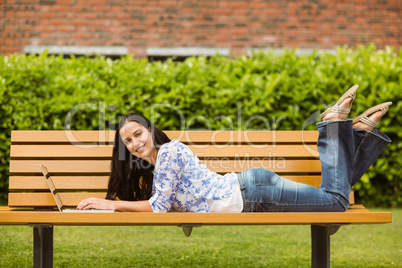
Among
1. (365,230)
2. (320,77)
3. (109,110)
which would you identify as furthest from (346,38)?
(109,110)

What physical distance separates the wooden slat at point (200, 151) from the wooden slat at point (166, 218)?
1.00 meters

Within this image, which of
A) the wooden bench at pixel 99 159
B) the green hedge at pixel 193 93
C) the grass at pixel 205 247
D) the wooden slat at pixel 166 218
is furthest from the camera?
the green hedge at pixel 193 93

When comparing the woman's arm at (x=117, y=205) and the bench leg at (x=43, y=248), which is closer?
the woman's arm at (x=117, y=205)

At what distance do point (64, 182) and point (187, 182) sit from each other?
1044 millimetres

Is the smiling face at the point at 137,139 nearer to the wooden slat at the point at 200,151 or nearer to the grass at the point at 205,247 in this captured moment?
the wooden slat at the point at 200,151

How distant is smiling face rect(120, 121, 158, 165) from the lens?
3.08 metres

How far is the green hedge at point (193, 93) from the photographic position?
5602 millimetres

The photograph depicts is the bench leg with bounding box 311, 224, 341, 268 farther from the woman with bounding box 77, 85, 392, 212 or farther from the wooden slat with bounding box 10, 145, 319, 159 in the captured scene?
the wooden slat with bounding box 10, 145, 319, 159

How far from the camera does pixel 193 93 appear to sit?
5.78 metres

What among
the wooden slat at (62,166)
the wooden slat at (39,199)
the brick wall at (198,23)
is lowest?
the wooden slat at (39,199)

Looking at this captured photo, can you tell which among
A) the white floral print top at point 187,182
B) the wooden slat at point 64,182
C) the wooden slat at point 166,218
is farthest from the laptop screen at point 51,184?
the white floral print top at point 187,182

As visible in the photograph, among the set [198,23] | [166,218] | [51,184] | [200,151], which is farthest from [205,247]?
[198,23]

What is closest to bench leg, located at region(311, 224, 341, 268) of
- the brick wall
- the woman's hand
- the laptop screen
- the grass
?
the grass

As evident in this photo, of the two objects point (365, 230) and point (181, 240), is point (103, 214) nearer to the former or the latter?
point (181, 240)
